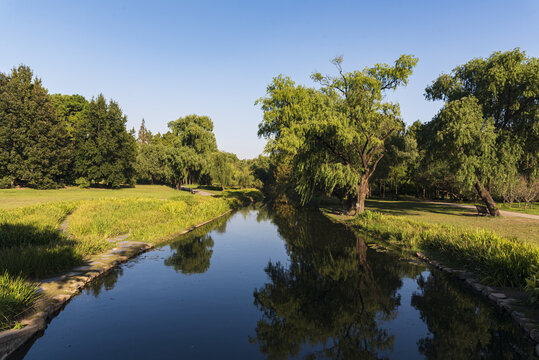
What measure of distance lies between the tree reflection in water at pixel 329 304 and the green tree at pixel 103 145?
4236cm

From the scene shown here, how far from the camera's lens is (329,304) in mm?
7555

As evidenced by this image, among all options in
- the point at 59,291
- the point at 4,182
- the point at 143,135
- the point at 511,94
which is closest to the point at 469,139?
the point at 511,94

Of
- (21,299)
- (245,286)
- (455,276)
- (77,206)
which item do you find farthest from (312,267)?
(77,206)

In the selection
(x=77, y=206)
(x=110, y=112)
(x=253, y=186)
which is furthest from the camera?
(x=253, y=186)

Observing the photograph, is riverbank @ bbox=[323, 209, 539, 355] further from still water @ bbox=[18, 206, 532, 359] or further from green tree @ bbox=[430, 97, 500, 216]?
green tree @ bbox=[430, 97, 500, 216]

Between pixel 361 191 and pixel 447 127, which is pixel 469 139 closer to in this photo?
pixel 447 127

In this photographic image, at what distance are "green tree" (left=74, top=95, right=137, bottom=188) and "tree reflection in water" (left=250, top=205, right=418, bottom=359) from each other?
4236 centimetres

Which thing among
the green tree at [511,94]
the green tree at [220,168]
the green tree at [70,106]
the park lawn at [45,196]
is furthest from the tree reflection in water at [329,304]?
the green tree at [70,106]

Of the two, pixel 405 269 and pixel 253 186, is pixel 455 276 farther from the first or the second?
pixel 253 186

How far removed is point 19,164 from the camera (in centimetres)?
3800

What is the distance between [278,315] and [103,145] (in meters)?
47.5

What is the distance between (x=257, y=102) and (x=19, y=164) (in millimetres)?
33149

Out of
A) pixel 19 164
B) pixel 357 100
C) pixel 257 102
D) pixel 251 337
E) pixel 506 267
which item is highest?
pixel 257 102

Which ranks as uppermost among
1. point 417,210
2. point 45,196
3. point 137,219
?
point 417,210
